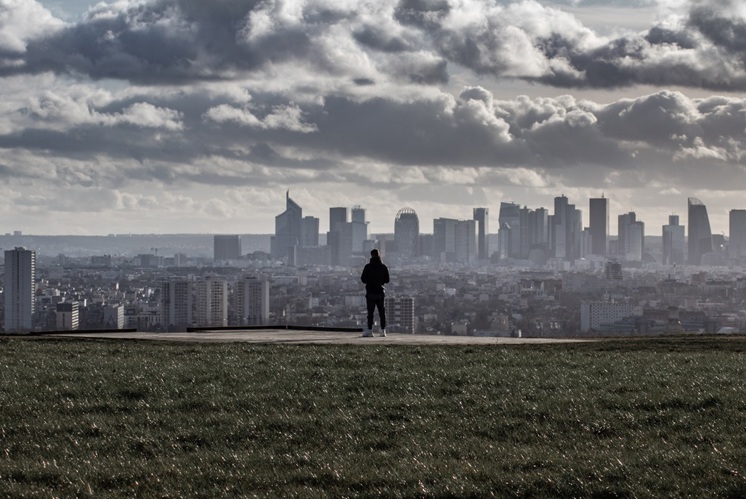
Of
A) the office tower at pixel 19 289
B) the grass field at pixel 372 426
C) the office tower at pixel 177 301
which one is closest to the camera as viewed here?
the grass field at pixel 372 426

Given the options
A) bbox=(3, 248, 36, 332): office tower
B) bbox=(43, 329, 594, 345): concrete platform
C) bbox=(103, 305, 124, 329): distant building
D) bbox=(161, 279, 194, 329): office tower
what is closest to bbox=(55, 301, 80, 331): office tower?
bbox=(103, 305, 124, 329): distant building

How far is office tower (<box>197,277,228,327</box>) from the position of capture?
394ft

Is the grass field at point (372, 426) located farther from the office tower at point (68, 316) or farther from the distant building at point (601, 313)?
the distant building at point (601, 313)

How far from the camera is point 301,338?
26500 mm

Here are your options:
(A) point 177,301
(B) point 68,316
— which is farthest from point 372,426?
(A) point 177,301

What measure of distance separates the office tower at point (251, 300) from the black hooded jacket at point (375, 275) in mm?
95730

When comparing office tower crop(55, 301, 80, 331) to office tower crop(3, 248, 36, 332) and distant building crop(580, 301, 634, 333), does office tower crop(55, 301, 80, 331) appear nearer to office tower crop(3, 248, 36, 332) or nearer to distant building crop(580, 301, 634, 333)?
office tower crop(3, 248, 36, 332)

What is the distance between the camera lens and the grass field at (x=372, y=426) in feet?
37.0

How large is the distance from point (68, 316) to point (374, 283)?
8678 cm

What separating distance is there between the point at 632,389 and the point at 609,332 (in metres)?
96.1

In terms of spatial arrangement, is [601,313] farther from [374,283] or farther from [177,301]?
[374,283]

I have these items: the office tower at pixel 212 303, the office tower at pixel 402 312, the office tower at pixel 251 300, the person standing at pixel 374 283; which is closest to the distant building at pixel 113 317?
the office tower at pixel 212 303

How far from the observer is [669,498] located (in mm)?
10609

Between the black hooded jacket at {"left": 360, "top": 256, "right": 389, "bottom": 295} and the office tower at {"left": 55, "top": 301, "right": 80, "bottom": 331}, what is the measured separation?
76466 mm
